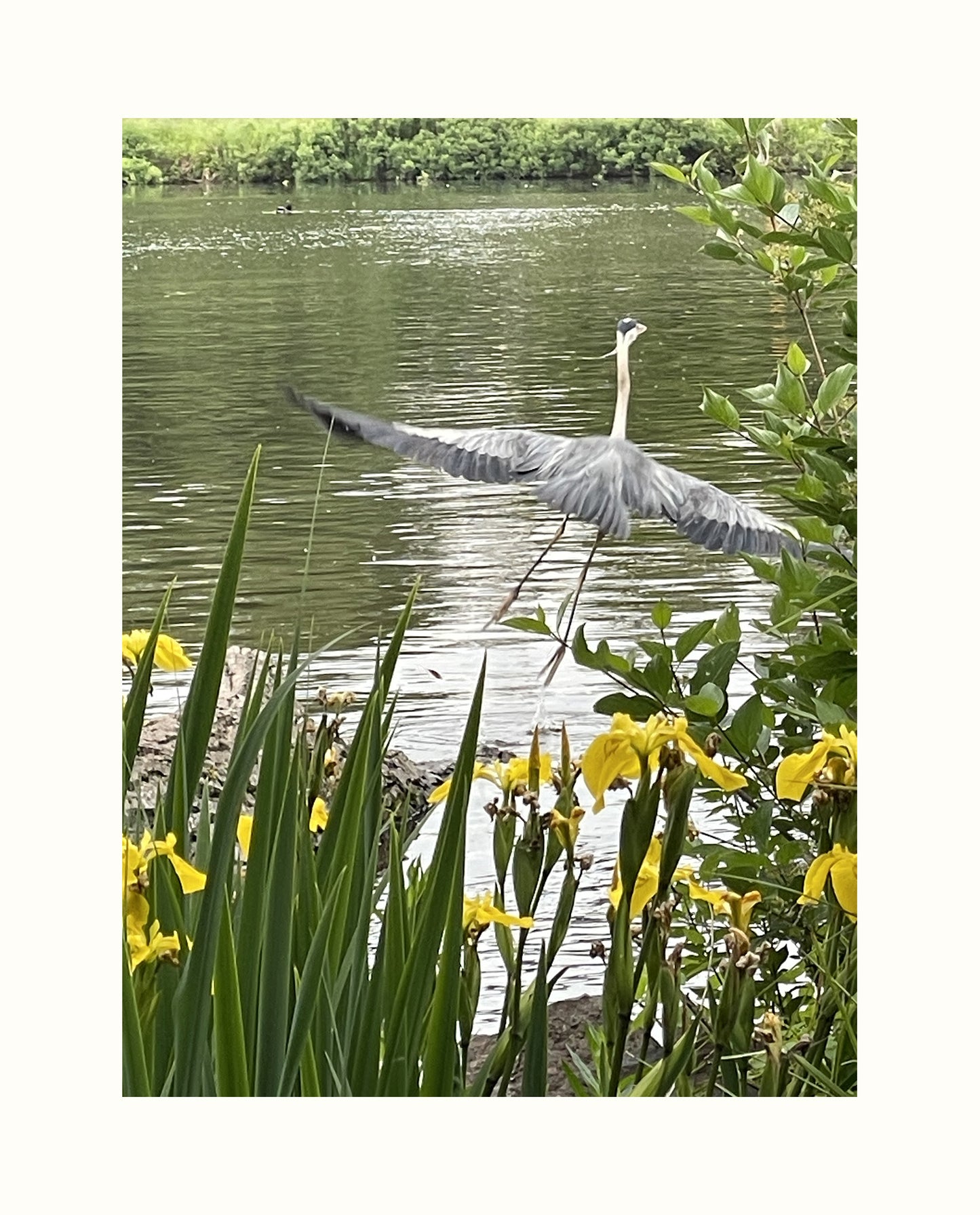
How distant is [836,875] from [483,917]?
1.62ft

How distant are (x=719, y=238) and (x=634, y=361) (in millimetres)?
218

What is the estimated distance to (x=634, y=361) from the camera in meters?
1.82

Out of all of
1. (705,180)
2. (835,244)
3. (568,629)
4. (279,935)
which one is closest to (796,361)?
(835,244)

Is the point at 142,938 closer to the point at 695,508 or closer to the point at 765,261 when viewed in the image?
the point at 695,508

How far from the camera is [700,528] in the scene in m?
1.82

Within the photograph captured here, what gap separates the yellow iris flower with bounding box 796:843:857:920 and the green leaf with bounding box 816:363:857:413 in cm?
62

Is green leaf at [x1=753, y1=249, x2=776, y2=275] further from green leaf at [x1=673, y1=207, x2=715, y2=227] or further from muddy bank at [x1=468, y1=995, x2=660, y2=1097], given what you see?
muddy bank at [x1=468, y1=995, x2=660, y2=1097]

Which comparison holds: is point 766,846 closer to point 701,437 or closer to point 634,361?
point 701,437

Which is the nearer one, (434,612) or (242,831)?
(242,831)

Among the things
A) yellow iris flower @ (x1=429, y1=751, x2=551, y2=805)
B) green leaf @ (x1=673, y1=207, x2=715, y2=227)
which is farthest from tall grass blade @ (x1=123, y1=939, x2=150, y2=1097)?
green leaf @ (x1=673, y1=207, x2=715, y2=227)

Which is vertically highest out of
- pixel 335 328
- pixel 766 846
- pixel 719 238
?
pixel 719 238
